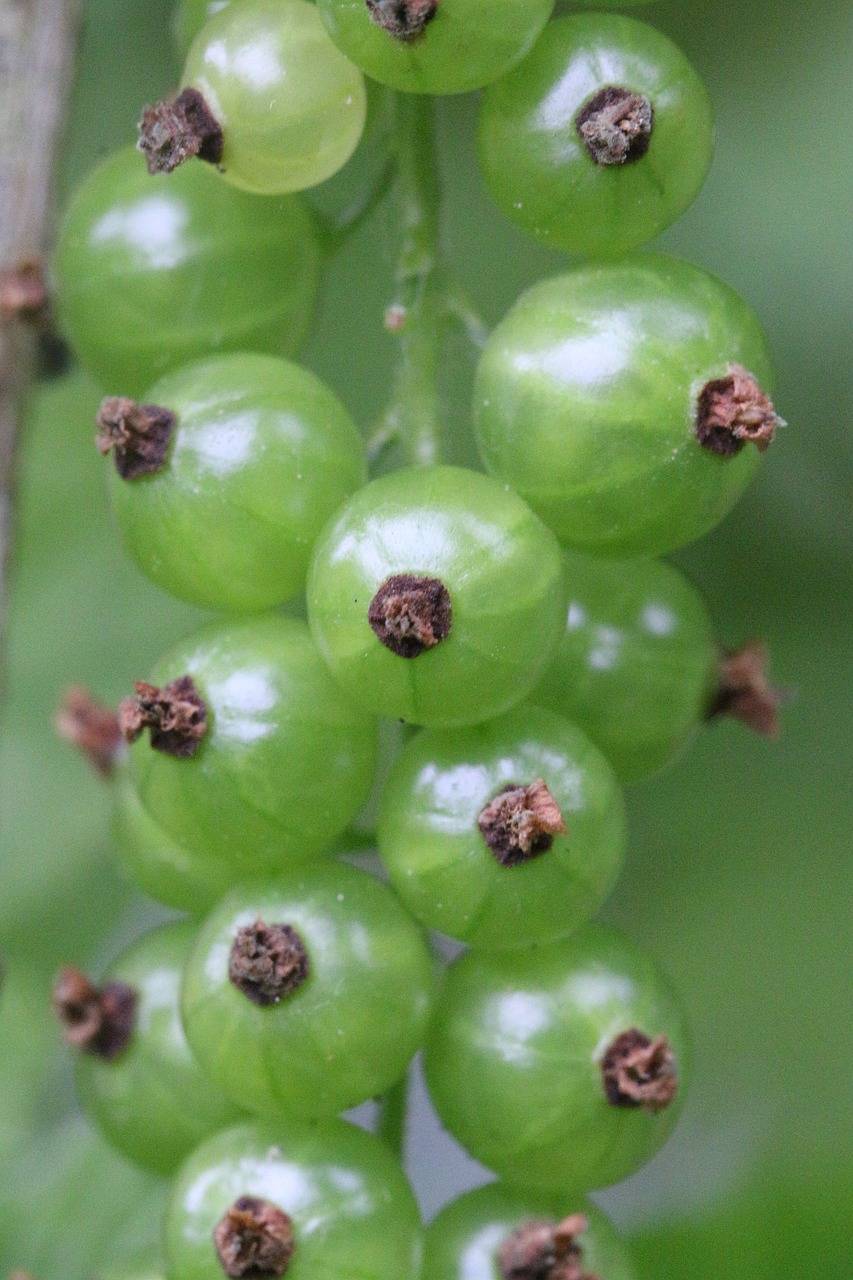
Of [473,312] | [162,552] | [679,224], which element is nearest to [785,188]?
[679,224]

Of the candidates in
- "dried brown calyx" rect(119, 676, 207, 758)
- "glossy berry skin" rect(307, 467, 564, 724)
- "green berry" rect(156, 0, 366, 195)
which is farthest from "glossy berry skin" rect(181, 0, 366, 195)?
"dried brown calyx" rect(119, 676, 207, 758)

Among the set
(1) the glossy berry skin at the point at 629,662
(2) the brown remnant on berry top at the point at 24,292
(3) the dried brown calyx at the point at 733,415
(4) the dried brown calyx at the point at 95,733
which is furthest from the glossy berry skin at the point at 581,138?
(4) the dried brown calyx at the point at 95,733

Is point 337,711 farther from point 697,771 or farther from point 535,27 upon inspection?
point 697,771

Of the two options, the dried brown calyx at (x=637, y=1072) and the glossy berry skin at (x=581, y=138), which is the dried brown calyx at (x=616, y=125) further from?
the dried brown calyx at (x=637, y=1072)

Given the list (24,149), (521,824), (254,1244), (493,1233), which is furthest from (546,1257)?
(24,149)

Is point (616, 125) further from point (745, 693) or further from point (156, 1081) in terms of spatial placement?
point (156, 1081)

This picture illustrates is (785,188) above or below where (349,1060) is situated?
above
